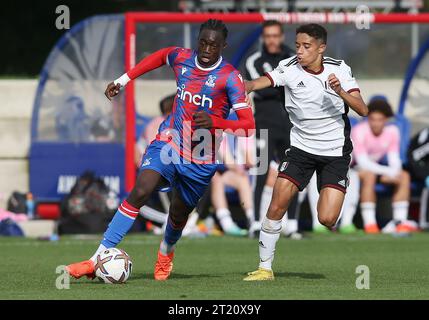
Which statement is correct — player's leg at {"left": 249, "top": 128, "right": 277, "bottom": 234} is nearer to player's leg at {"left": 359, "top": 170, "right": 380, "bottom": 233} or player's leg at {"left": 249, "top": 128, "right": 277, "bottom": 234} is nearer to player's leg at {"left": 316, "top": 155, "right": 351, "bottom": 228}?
player's leg at {"left": 359, "top": 170, "right": 380, "bottom": 233}

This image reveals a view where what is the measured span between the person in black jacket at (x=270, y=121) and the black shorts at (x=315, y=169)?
157 inches

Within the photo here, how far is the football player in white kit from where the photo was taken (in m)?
10.0

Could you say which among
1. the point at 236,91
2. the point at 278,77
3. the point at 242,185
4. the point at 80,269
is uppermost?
the point at 278,77

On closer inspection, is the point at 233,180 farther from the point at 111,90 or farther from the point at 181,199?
the point at 111,90

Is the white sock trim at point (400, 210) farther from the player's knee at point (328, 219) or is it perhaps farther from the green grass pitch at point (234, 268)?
the player's knee at point (328, 219)

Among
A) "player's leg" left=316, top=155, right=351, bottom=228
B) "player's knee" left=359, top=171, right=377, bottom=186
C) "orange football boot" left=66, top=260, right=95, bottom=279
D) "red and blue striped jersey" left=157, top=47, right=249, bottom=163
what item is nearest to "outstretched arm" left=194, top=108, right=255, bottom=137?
"red and blue striped jersey" left=157, top=47, right=249, bottom=163

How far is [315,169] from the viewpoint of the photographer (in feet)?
33.9

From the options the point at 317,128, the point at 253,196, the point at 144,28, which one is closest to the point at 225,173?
the point at 253,196

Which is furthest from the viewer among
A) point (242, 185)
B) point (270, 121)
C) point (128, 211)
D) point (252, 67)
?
point (242, 185)

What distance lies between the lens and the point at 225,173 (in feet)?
51.3

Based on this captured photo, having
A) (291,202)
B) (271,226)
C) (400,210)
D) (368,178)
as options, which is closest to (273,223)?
(271,226)

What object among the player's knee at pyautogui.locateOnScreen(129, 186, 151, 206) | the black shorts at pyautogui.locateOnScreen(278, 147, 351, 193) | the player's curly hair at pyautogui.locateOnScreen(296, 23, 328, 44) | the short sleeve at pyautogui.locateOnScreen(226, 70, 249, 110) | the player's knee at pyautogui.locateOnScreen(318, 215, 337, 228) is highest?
the player's curly hair at pyautogui.locateOnScreen(296, 23, 328, 44)

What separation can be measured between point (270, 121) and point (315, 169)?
13.6ft

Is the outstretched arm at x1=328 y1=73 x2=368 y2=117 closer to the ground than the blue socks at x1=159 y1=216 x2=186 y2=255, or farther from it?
farther from it
